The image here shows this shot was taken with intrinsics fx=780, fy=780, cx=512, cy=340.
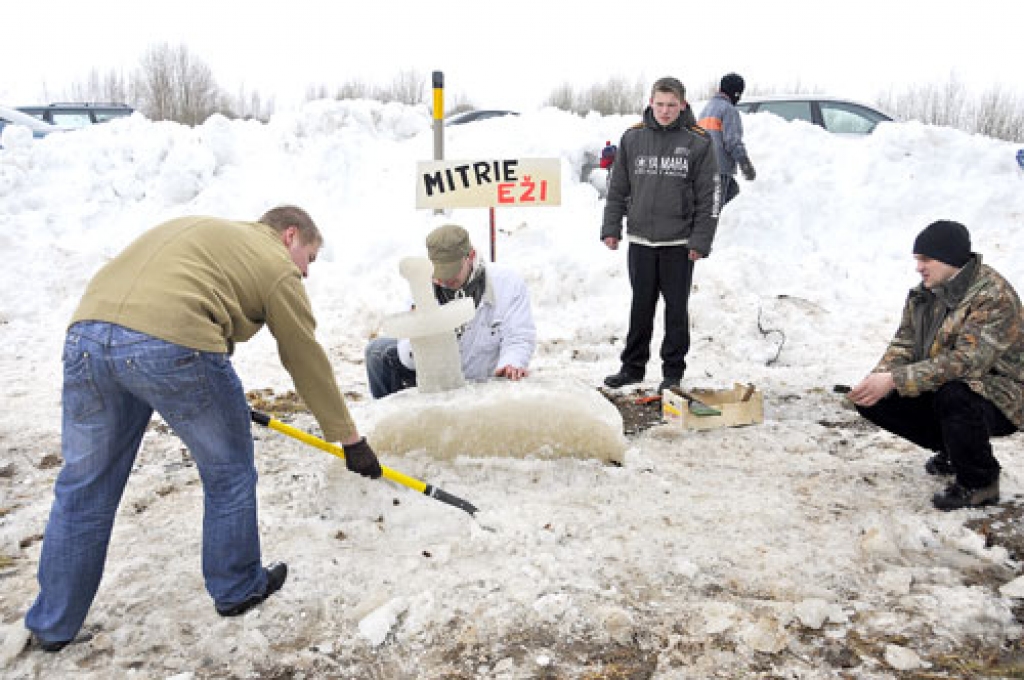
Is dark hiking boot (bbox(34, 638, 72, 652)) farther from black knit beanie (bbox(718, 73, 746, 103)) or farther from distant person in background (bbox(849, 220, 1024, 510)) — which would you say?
black knit beanie (bbox(718, 73, 746, 103))

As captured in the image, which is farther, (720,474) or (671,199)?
(671,199)

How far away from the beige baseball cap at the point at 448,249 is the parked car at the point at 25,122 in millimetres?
13679

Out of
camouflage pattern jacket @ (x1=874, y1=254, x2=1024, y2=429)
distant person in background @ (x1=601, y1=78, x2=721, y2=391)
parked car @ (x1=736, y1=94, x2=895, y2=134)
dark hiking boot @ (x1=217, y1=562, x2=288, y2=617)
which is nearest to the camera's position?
dark hiking boot @ (x1=217, y1=562, x2=288, y2=617)

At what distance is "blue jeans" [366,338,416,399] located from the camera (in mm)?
4691

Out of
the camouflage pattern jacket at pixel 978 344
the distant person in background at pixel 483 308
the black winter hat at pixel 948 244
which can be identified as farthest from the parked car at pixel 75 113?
the camouflage pattern jacket at pixel 978 344

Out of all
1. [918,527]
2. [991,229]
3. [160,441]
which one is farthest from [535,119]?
[918,527]

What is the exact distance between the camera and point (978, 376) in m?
3.49

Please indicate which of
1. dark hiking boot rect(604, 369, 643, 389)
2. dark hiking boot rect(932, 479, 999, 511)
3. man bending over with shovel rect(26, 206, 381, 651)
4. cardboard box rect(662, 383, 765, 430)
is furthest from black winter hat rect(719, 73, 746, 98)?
man bending over with shovel rect(26, 206, 381, 651)

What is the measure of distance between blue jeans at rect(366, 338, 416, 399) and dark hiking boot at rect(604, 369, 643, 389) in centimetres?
150

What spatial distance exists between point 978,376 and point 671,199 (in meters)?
2.29

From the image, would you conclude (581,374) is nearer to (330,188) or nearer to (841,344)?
(841,344)

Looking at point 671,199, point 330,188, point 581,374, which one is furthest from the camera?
point 330,188

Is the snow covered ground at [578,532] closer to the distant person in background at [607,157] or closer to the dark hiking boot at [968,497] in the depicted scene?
the dark hiking boot at [968,497]

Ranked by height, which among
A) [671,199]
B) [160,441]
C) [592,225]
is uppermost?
[671,199]
